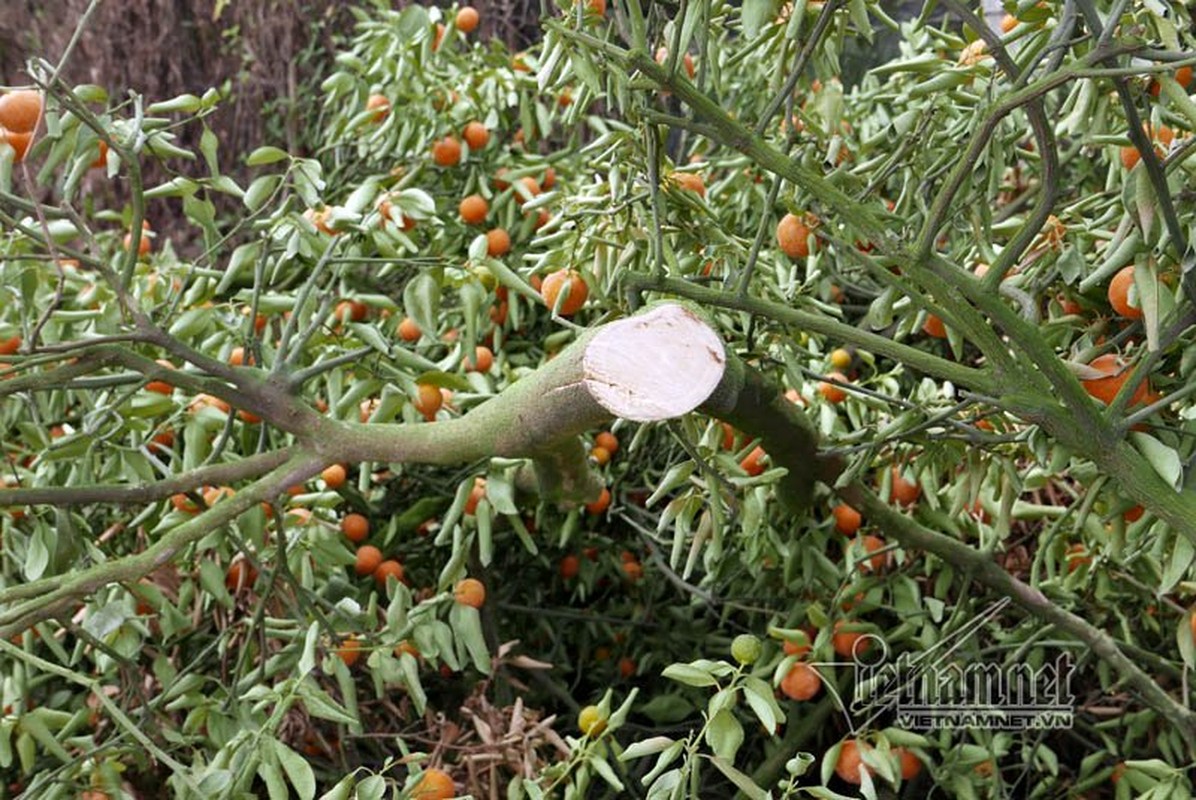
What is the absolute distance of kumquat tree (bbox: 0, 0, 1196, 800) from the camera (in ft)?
3.90

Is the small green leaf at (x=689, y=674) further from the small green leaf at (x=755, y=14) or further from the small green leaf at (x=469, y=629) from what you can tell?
the small green leaf at (x=755, y=14)

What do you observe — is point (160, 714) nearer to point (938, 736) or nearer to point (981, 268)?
point (938, 736)

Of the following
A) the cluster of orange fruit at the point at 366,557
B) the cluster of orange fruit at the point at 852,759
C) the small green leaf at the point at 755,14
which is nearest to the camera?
the small green leaf at the point at 755,14

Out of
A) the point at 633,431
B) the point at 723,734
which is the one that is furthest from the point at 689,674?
the point at 633,431

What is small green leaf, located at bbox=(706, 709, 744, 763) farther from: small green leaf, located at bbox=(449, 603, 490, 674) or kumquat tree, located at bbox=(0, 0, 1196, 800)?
small green leaf, located at bbox=(449, 603, 490, 674)

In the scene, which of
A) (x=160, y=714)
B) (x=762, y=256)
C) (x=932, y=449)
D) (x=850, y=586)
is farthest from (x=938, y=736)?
(x=160, y=714)

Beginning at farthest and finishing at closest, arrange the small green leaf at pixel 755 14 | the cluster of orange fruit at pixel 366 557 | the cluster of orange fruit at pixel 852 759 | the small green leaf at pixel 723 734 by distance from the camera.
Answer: the cluster of orange fruit at pixel 366 557, the cluster of orange fruit at pixel 852 759, the small green leaf at pixel 723 734, the small green leaf at pixel 755 14

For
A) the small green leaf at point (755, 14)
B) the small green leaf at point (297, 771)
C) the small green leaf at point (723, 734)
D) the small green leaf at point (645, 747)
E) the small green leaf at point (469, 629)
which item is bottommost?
the small green leaf at point (469, 629)

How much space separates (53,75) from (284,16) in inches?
107

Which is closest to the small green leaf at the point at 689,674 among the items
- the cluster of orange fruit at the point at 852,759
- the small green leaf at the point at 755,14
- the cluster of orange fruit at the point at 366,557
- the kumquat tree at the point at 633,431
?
the kumquat tree at the point at 633,431

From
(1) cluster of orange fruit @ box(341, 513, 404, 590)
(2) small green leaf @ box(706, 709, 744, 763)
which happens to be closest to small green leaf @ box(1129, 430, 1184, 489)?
(2) small green leaf @ box(706, 709, 744, 763)

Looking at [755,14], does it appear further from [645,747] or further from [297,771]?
[297,771]

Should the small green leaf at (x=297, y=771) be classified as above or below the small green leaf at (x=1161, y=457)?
below

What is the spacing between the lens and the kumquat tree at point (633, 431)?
46.8 inches
